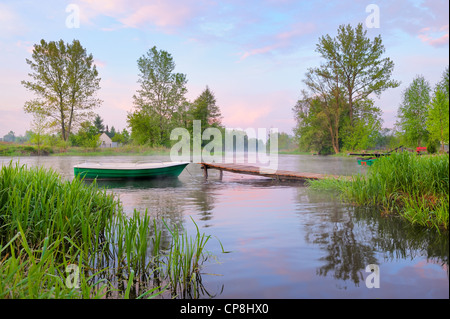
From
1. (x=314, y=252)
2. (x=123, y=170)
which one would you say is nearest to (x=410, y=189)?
(x=314, y=252)

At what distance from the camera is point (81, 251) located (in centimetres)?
373

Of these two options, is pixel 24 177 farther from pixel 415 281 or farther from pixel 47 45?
pixel 47 45

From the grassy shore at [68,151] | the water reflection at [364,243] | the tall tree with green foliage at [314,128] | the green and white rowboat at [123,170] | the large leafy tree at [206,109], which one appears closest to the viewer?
the water reflection at [364,243]

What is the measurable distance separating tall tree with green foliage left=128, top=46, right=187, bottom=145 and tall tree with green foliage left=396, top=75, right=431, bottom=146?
38.2 meters

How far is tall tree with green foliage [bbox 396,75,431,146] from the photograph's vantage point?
45.6 meters

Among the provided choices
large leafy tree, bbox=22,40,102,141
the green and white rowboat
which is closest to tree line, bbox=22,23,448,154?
large leafy tree, bbox=22,40,102,141

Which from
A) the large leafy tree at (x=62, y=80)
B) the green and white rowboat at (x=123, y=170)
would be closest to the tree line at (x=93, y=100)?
the large leafy tree at (x=62, y=80)

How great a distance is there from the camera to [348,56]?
149 feet

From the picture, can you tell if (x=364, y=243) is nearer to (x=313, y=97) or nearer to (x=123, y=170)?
(x=123, y=170)

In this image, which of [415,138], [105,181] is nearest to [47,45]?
[105,181]

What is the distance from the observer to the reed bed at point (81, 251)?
3.43 metres

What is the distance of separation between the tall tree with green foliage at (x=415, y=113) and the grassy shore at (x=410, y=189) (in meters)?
42.8

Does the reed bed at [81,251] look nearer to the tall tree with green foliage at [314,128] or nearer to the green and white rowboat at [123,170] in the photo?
the green and white rowboat at [123,170]

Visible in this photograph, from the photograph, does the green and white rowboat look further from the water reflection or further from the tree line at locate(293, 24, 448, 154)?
the tree line at locate(293, 24, 448, 154)
